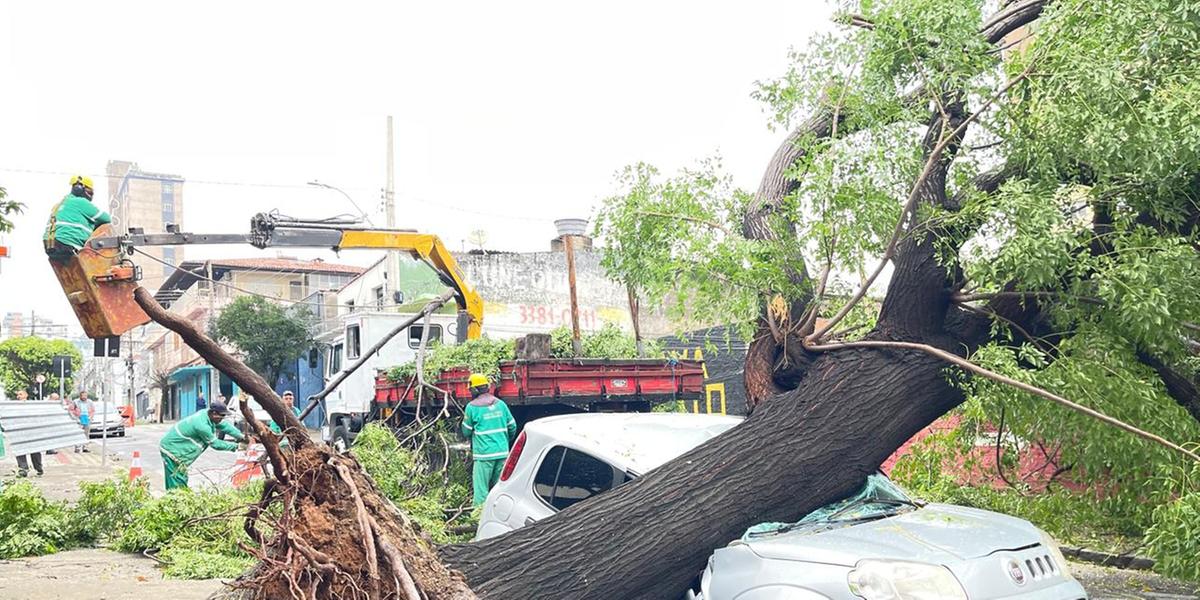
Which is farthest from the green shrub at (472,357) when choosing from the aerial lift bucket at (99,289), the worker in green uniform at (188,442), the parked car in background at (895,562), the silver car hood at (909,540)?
the silver car hood at (909,540)

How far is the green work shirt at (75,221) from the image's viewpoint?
9.53m

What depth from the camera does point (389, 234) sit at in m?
15.9

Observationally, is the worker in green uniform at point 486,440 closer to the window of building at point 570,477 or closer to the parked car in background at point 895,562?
the window of building at point 570,477

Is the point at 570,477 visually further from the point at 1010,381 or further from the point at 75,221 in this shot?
the point at 75,221

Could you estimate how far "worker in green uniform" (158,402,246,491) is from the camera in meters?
10.8

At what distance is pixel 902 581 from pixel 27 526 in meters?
8.23

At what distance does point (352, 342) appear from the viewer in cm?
1841

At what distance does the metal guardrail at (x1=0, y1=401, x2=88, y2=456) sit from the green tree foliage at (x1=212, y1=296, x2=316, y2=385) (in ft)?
73.3

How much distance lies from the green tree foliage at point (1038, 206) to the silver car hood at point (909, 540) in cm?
91

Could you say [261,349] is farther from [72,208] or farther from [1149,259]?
[1149,259]

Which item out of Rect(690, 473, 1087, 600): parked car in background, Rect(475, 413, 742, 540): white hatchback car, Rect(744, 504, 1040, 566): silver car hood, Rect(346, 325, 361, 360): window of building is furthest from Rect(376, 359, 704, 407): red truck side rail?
Rect(744, 504, 1040, 566): silver car hood

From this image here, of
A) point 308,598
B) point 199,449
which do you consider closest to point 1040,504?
point 308,598

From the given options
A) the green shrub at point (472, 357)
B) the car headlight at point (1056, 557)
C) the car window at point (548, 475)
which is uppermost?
the green shrub at point (472, 357)

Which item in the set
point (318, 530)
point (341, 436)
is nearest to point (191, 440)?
point (341, 436)
